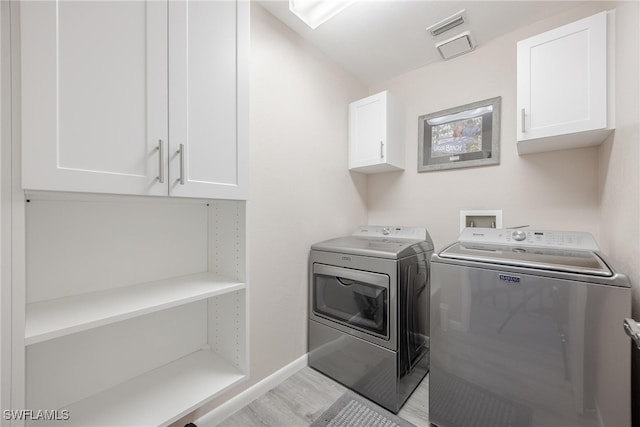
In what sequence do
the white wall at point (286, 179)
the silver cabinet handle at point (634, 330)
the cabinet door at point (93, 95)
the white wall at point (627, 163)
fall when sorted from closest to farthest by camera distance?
the cabinet door at point (93, 95) < the silver cabinet handle at point (634, 330) < the white wall at point (627, 163) < the white wall at point (286, 179)

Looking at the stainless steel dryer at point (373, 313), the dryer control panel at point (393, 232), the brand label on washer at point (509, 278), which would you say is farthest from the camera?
the dryer control panel at point (393, 232)

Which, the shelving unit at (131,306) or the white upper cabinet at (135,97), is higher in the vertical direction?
the white upper cabinet at (135,97)

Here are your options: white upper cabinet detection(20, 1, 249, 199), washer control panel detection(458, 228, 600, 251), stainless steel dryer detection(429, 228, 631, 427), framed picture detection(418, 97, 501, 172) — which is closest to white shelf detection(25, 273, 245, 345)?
white upper cabinet detection(20, 1, 249, 199)

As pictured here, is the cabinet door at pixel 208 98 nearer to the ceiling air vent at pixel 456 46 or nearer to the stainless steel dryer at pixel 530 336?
the stainless steel dryer at pixel 530 336

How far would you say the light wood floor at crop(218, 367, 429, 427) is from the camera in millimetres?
1492

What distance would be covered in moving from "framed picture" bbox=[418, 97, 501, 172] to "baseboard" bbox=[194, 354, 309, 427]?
1.94m

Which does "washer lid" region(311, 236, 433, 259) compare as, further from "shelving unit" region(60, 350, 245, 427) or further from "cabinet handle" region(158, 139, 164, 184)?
"cabinet handle" region(158, 139, 164, 184)

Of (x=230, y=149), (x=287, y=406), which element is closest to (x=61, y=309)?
(x=230, y=149)

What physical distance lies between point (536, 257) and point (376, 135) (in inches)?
55.7

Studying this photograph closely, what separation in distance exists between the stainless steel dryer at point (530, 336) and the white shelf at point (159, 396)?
1113 millimetres

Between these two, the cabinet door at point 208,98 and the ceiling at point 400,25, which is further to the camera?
the ceiling at point 400,25

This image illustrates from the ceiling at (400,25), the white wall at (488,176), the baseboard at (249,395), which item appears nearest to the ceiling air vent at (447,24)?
the ceiling at (400,25)

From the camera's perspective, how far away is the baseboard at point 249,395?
1440mm

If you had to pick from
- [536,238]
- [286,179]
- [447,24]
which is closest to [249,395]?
[286,179]
